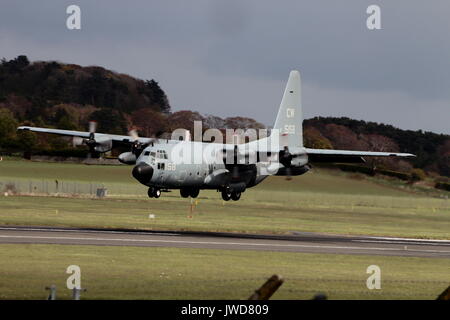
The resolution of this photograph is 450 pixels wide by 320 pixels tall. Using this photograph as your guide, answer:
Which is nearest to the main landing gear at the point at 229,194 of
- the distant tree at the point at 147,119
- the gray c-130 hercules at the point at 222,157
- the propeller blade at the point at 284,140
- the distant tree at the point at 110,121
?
the gray c-130 hercules at the point at 222,157

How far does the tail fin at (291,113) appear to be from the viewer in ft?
244

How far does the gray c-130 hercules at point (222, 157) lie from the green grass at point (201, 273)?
14131 millimetres

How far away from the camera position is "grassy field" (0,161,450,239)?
6744 cm

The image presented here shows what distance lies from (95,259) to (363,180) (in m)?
58.4

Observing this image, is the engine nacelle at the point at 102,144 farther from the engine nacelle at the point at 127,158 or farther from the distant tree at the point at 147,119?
the distant tree at the point at 147,119

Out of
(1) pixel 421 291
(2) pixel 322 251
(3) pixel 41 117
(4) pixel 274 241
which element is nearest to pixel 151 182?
(4) pixel 274 241

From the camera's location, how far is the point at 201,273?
3784cm

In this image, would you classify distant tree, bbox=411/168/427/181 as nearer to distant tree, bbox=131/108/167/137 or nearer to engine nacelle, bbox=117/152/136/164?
distant tree, bbox=131/108/167/137

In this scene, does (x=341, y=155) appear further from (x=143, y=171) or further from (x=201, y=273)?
(x=201, y=273)

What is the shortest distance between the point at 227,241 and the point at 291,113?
77.2ft

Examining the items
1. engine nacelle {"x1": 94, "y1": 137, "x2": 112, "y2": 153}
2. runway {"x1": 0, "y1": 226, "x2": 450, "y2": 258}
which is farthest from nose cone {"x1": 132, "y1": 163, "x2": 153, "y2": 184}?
engine nacelle {"x1": 94, "y1": 137, "x2": 112, "y2": 153}

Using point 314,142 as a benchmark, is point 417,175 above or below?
below

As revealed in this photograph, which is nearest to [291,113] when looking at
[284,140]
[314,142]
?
[284,140]

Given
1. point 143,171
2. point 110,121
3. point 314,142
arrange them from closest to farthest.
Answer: point 143,171
point 314,142
point 110,121
